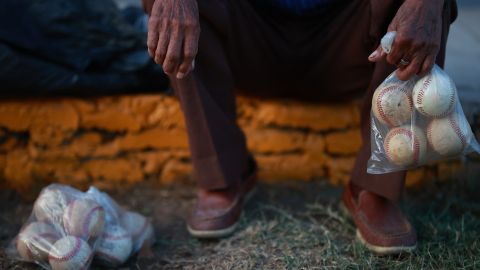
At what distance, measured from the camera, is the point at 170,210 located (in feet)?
8.35

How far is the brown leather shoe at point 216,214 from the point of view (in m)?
2.19

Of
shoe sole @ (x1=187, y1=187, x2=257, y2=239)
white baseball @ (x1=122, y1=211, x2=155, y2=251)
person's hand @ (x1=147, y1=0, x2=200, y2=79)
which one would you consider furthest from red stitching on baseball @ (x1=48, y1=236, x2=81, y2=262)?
person's hand @ (x1=147, y1=0, x2=200, y2=79)

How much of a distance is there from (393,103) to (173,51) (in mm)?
652

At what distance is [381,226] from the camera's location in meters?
2.05

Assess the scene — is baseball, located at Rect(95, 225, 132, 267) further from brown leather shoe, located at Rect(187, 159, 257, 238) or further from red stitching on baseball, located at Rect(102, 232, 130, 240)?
brown leather shoe, located at Rect(187, 159, 257, 238)

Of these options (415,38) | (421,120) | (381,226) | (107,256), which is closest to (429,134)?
(421,120)

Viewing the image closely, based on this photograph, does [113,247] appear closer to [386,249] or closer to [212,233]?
[212,233]

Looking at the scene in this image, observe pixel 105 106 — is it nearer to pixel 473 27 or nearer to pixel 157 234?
pixel 157 234

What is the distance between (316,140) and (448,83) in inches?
38.0

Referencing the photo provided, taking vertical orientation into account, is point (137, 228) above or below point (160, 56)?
below

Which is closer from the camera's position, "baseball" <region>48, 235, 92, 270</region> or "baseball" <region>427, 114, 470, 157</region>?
"baseball" <region>427, 114, 470, 157</region>

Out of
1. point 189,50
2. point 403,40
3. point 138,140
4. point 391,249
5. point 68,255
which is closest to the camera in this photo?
point 403,40

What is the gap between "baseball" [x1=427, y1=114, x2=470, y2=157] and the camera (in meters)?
1.72

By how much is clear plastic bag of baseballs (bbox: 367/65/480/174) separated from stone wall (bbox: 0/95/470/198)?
77cm
